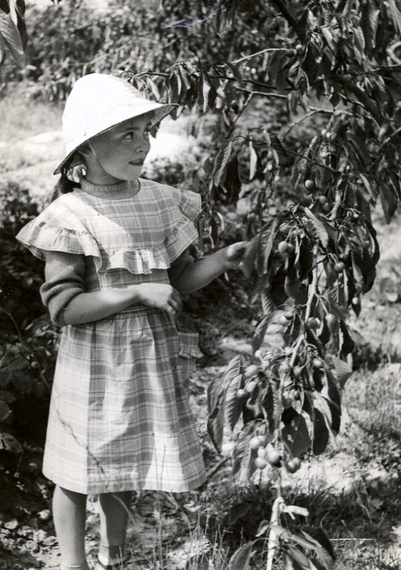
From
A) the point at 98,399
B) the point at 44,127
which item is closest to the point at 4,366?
the point at 98,399

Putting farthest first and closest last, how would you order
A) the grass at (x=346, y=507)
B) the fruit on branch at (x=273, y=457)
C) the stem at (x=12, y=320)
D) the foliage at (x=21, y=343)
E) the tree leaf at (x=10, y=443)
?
1. the stem at (x=12, y=320)
2. the foliage at (x=21, y=343)
3. the tree leaf at (x=10, y=443)
4. the grass at (x=346, y=507)
5. the fruit on branch at (x=273, y=457)

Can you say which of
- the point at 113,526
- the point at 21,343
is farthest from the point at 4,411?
the point at 113,526

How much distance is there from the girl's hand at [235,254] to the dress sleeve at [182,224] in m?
0.15

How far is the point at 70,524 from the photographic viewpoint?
6.72ft

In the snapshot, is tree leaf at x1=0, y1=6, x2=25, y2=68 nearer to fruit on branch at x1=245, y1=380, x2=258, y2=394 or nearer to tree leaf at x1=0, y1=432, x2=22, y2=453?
fruit on branch at x1=245, y1=380, x2=258, y2=394

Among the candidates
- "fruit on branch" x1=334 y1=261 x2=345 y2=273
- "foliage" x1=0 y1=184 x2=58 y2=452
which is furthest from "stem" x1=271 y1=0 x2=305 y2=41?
"foliage" x1=0 y1=184 x2=58 y2=452

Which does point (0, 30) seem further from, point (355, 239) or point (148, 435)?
point (148, 435)

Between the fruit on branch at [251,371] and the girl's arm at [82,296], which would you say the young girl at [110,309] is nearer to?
the girl's arm at [82,296]

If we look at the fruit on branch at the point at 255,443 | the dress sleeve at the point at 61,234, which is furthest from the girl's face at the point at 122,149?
the fruit on branch at the point at 255,443

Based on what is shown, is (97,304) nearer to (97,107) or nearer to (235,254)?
(235,254)

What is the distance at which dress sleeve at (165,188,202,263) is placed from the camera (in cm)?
206

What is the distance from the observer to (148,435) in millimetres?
1989

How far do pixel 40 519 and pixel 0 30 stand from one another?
5.39 feet

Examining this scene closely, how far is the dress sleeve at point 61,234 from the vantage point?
1.87 m
